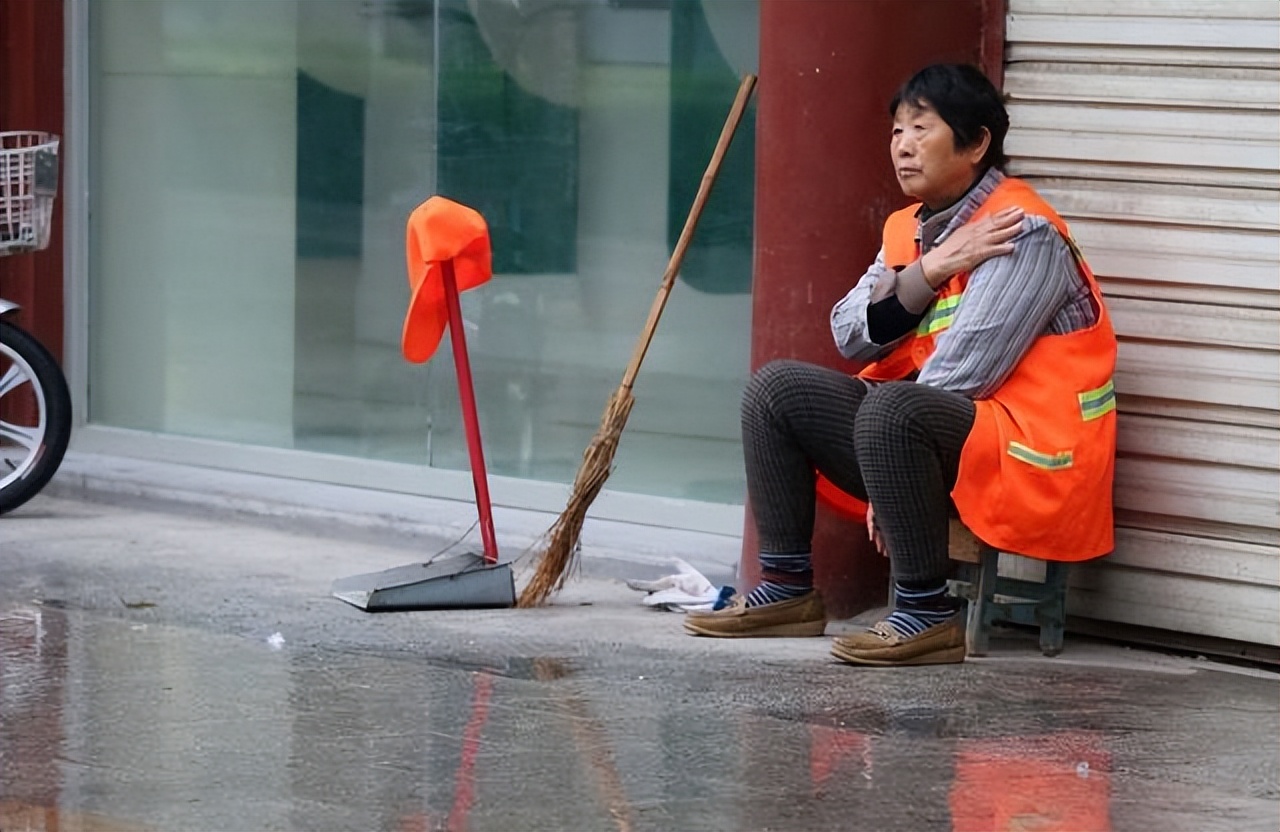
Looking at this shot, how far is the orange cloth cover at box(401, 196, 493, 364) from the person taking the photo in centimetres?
612

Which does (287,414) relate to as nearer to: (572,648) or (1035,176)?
(572,648)

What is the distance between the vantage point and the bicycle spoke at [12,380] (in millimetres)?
7199

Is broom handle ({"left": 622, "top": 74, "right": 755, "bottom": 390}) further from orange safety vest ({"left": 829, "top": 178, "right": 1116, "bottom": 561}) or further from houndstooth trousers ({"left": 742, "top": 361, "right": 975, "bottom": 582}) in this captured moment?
orange safety vest ({"left": 829, "top": 178, "right": 1116, "bottom": 561})

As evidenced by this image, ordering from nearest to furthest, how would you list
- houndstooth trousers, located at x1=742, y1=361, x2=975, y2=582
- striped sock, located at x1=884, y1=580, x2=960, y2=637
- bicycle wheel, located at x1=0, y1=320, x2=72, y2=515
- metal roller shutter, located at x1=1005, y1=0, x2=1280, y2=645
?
houndstooth trousers, located at x1=742, y1=361, x2=975, y2=582 < striped sock, located at x1=884, y1=580, x2=960, y2=637 < metal roller shutter, located at x1=1005, y1=0, x2=1280, y2=645 < bicycle wheel, located at x1=0, y1=320, x2=72, y2=515

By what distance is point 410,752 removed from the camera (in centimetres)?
464

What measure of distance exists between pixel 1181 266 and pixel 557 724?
1.99 m

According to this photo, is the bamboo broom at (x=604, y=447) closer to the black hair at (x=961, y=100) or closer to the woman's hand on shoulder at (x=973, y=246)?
the black hair at (x=961, y=100)

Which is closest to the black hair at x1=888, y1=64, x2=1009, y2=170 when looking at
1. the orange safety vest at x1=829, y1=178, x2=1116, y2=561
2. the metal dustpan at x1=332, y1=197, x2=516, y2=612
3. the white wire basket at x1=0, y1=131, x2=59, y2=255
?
the orange safety vest at x1=829, y1=178, x2=1116, y2=561

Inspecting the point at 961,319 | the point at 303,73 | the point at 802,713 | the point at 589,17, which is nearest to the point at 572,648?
the point at 802,713

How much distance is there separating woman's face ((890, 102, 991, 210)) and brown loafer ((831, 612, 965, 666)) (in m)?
1.04

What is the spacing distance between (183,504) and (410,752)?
3.14 meters

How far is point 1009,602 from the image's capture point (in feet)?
18.7

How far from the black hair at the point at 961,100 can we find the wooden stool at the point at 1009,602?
1.00 meters

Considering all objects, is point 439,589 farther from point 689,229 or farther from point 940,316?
point 940,316
